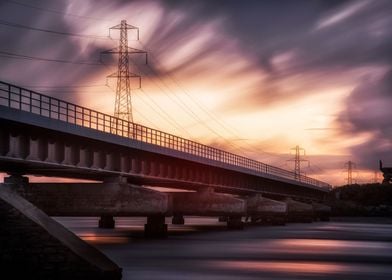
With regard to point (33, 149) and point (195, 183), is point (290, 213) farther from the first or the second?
point (33, 149)

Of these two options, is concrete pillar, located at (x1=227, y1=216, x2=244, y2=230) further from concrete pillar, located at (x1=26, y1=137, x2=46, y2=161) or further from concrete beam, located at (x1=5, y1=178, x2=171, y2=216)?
concrete pillar, located at (x1=26, y1=137, x2=46, y2=161)

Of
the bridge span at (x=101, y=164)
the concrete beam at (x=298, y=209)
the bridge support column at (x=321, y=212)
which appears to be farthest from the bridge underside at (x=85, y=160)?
the bridge support column at (x=321, y=212)

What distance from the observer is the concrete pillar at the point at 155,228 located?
202 feet

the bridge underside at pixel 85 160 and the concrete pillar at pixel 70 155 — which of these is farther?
the concrete pillar at pixel 70 155

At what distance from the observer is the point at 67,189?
5278 cm

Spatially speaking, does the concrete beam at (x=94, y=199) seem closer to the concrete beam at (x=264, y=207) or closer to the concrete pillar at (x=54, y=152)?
the concrete pillar at (x=54, y=152)

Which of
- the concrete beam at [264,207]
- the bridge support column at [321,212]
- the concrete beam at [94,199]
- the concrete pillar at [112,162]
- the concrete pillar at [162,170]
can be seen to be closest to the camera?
the concrete beam at [94,199]

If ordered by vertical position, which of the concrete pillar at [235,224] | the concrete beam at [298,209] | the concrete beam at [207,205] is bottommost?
the concrete pillar at [235,224]

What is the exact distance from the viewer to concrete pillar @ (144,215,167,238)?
61.7m

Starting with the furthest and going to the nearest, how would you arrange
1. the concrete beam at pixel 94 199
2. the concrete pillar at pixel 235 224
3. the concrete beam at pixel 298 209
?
the concrete beam at pixel 298 209
the concrete pillar at pixel 235 224
the concrete beam at pixel 94 199

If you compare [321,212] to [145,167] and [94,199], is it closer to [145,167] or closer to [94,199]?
[145,167]

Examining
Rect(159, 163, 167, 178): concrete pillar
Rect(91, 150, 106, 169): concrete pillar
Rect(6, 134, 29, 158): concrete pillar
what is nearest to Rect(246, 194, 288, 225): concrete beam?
Rect(159, 163, 167, 178): concrete pillar

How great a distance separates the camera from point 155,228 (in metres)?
61.9

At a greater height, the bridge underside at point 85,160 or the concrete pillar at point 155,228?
the bridge underside at point 85,160
